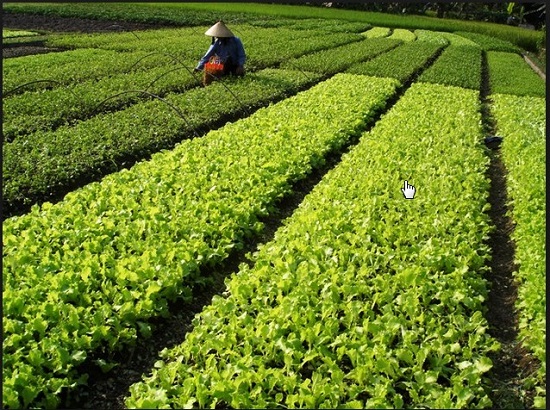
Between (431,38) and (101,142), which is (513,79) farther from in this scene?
(431,38)

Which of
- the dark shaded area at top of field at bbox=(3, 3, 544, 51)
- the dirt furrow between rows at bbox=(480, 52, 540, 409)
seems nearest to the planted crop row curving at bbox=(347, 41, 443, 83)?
the dirt furrow between rows at bbox=(480, 52, 540, 409)

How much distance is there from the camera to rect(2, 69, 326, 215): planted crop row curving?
8.23m

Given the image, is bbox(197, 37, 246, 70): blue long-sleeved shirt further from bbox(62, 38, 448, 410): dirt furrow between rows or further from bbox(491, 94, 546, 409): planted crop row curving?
bbox(62, 38, 448, 410): dirt furrow between rows

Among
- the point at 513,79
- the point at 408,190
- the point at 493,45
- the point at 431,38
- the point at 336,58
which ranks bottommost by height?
the point at 408,190

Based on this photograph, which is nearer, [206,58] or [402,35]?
[206,58]

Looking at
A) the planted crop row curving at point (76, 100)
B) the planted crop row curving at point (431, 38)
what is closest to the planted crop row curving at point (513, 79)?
the planted crop row curving at point (431, 38)

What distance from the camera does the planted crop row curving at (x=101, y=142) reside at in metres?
8.23

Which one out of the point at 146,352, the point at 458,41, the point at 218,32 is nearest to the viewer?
the point at 146,352

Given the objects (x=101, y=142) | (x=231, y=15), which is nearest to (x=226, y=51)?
(x=101, y=142)

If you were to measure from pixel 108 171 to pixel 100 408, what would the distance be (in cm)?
517

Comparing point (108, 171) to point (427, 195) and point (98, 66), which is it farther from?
point (98, 66)

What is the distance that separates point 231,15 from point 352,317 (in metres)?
38.0

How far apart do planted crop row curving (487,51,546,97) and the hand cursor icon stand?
36.3 feet

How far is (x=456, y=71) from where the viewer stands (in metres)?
20.5
